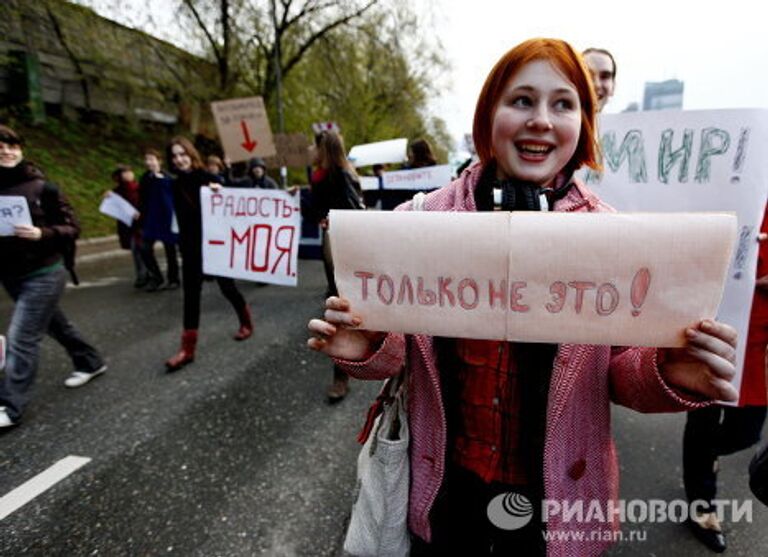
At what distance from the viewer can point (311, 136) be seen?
1609 cm

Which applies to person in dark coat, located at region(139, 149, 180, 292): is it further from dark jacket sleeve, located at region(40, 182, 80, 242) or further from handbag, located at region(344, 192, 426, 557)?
handbag, located at region(344, 192, 426, 557)

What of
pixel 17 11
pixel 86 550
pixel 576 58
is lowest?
pixel 86 550

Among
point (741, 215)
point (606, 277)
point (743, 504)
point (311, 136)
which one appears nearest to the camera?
point (606, 277)

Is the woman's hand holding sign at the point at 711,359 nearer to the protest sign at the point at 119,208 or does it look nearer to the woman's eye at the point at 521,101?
the woman's eye at the point at 521,101

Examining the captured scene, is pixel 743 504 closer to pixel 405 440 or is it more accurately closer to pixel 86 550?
pixel 405 440

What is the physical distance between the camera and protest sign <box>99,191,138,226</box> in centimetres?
602

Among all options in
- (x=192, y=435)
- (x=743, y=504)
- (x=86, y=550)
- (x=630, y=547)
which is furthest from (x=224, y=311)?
(x=743, y=504)

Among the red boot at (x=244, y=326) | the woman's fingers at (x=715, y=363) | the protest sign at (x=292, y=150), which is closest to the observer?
the woman's fingers at (x=715, y=363)

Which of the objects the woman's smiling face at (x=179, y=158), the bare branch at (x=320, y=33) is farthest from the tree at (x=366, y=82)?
the woman's smiling face at (x=179, y=158)

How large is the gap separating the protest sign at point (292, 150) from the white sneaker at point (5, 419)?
5581 millimetres

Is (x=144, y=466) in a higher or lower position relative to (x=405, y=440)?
lower

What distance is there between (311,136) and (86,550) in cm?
1566

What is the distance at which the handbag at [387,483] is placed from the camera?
1060 mm

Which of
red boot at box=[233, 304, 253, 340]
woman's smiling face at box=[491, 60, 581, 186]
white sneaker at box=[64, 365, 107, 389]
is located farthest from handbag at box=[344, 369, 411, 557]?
red boot at box=[233, 304, 253, 340]
